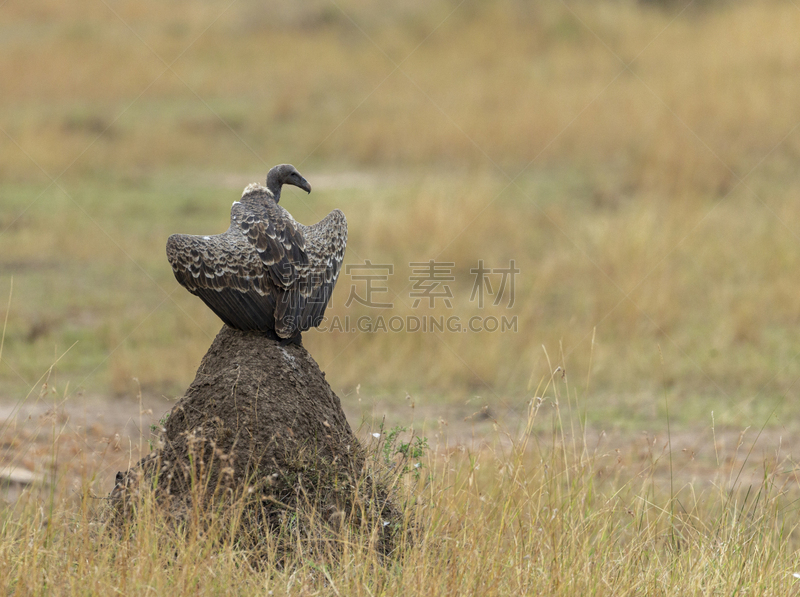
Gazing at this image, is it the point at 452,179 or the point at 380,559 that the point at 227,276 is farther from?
the point at 452,179

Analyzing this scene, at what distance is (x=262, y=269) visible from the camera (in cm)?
439

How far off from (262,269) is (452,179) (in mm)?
11805

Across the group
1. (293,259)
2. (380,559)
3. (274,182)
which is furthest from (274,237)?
(380,559)

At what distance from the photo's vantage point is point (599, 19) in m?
24.7

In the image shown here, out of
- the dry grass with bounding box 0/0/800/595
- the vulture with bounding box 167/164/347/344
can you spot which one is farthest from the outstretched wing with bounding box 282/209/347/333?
the dry grass with bounding box 0/0/800/595

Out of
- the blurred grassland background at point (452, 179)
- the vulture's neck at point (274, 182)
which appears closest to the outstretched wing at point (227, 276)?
the vulture's neck at point (274, 182)

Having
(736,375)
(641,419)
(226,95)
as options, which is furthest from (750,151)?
(226,95)

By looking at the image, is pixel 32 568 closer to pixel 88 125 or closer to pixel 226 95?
pixel 88 125

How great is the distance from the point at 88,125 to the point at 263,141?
418cm

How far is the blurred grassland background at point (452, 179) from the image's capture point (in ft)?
32.7

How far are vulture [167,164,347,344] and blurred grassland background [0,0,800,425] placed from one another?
1.33 metres

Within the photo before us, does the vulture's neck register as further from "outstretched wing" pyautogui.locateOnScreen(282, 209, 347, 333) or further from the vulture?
"outstretched wing" pyautogui.locateOnScreen(282, 209, 347, 333)

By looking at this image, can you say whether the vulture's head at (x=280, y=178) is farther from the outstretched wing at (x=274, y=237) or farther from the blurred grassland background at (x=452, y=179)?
the blurred grassland background at (x=452, y=179)

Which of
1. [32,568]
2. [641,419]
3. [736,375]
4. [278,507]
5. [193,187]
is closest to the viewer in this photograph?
[32,568]
